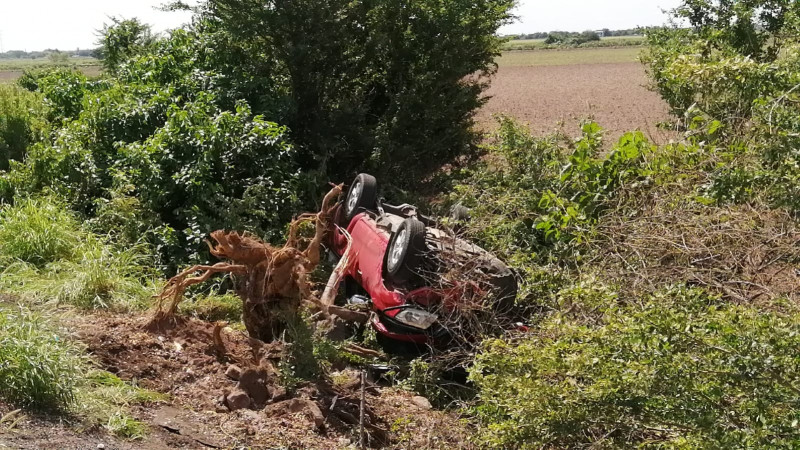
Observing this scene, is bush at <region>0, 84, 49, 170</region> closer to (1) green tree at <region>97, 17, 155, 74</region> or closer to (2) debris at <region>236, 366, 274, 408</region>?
(1) green tree at <region>97, 17, 155, 74</region>

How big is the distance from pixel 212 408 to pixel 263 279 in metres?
1.11

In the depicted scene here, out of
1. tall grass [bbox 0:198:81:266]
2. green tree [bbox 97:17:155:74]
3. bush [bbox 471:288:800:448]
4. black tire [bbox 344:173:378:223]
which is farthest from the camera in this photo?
green tree [bbox 97:17:155:74]

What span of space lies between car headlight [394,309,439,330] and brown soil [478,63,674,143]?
420 cm

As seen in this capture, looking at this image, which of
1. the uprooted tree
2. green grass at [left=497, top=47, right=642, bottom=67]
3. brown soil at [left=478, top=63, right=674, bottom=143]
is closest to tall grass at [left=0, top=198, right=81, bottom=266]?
the uprooted tree

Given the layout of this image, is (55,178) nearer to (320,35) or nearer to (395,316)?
(320,35)

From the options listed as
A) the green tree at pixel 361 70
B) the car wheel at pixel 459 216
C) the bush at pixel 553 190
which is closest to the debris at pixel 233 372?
the car wheel at pixel 459 216

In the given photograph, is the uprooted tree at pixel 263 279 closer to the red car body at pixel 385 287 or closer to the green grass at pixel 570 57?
the red car body at pixel 385 287

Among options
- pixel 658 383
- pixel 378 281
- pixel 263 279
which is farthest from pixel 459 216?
pixel 658 383

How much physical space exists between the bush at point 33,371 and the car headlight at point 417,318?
105 inches

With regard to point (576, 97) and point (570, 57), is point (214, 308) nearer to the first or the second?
point (576, 97)

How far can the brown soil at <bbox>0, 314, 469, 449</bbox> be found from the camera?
5.22 m

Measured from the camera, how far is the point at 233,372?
6.18 meters

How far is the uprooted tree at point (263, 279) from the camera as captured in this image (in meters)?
6.29

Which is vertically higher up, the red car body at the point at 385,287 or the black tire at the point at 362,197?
the black tire at the point at 362,197
